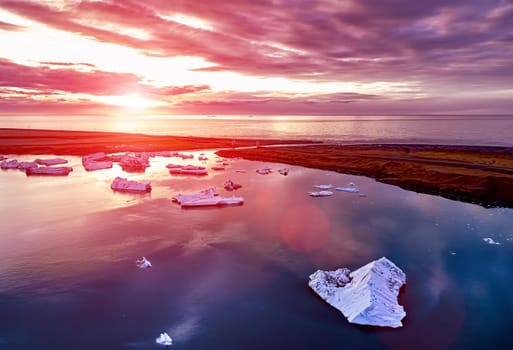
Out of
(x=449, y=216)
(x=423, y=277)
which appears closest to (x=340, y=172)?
(x=449, y=216)

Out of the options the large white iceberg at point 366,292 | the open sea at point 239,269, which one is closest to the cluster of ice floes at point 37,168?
the open sea at point 239,269

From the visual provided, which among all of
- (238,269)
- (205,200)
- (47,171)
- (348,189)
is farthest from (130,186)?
(348,189)

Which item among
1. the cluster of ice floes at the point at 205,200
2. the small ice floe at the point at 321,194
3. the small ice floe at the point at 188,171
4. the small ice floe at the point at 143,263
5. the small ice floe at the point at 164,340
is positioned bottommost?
the small ice floe at the point at 164,340

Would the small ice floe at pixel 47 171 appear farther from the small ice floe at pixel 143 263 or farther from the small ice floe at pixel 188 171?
the small ice floe at pixel 143 263

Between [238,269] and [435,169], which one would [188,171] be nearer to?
[238,269]

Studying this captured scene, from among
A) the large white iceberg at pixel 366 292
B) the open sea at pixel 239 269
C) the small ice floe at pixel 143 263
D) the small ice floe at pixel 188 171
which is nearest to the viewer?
the open sea at pixel 239 269

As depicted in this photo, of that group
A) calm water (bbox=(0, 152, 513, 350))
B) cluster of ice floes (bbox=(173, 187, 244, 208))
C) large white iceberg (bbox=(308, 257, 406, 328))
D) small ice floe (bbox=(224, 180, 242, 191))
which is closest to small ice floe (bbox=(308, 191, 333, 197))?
calm water (bbox=(0, 152, 513, 350))
